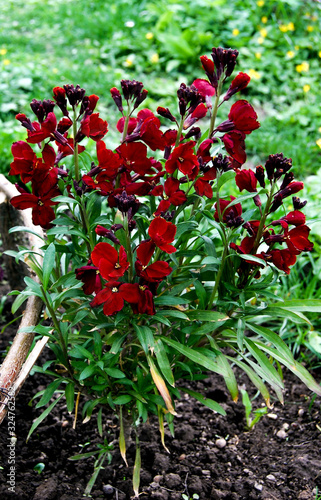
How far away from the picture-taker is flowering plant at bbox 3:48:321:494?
1.27 metres

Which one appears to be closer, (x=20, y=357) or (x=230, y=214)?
(x=230, y=214)

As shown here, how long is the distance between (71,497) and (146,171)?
3.43 ft

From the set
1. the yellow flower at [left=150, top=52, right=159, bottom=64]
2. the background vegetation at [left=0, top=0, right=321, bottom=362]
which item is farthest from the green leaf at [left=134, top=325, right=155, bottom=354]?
the yellow flower at [left=150, top=52, right=159, bottom=64]

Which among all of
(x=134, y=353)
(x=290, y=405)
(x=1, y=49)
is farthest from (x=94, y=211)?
(x=1, y=49)

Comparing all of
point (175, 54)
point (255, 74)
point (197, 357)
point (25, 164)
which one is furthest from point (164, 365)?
point (175, 54)

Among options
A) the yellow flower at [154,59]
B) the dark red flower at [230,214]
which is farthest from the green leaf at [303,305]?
the yellow flower at [154,59]

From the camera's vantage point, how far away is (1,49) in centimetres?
548

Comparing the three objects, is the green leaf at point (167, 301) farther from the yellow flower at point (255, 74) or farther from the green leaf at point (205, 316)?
the yellow flower at point (255, 74)

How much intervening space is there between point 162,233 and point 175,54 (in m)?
4.30

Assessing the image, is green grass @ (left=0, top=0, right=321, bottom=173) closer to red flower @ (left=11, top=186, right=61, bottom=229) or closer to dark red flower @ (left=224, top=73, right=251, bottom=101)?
dark red flower @ (left=224, top=73, right=251, bottom=101)

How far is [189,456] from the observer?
180 cm

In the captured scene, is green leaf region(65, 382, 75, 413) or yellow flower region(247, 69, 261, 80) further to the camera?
yellow flower region(247, 69, 261, 80)

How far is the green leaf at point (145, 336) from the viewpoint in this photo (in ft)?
4.34

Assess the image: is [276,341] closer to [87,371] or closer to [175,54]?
[87,371]
